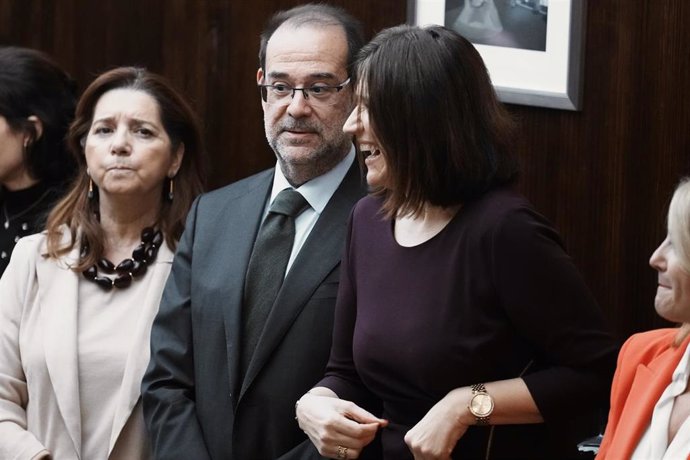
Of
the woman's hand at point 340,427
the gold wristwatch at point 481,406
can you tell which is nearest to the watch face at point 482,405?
the gold wristwatch at point 481,406

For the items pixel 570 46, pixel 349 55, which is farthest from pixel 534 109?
pixel 349 55

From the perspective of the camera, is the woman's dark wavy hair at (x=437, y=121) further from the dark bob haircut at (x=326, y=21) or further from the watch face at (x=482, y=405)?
the dark bob haircut at (x=326, y=21)

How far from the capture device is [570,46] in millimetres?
3654

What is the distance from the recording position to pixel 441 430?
2666 millimetres

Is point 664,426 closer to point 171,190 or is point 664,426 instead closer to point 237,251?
point 237,251

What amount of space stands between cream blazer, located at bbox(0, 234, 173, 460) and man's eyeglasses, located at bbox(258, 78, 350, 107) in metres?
0.60

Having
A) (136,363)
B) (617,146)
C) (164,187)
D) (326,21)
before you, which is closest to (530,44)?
(617,146)

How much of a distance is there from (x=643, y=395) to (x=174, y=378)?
1.27 meters

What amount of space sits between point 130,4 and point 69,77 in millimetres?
360

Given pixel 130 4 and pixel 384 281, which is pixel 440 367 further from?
pixel 130 4

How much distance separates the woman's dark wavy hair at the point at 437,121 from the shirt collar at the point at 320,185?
566mm

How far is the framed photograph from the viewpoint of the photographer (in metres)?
3.66

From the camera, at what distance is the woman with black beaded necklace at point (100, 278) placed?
3545 mm

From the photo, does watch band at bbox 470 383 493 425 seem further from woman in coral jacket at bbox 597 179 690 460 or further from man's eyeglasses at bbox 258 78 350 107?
man's eyeglasses at bbox 258 78 350 107
